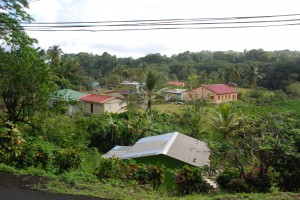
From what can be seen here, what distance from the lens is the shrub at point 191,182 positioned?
23.2ft

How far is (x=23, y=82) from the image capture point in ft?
30.0

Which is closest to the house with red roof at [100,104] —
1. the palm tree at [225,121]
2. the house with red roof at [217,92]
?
the palm tree at [225,121]

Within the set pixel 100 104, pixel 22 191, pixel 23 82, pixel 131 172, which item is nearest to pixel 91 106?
pixel 100 104

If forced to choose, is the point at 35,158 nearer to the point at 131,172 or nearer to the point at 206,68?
the point at 131,172

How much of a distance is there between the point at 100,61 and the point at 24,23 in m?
74.9

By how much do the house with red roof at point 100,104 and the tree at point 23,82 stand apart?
20172mm

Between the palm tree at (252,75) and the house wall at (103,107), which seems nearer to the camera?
the house wall at (103,107)

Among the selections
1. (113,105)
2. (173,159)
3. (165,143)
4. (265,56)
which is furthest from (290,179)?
(265,56)

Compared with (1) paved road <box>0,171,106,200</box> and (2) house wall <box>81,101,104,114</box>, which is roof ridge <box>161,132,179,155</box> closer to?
(1) paved road <box>0,171,106,200</box>

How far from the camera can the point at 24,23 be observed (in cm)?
938

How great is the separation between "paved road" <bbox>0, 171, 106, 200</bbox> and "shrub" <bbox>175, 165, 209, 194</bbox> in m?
2.66

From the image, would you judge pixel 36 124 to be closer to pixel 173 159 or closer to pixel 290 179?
pixel 173 159

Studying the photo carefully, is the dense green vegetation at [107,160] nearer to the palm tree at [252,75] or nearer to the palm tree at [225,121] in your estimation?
the palm tree at [225,121]

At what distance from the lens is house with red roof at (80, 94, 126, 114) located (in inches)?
1192
